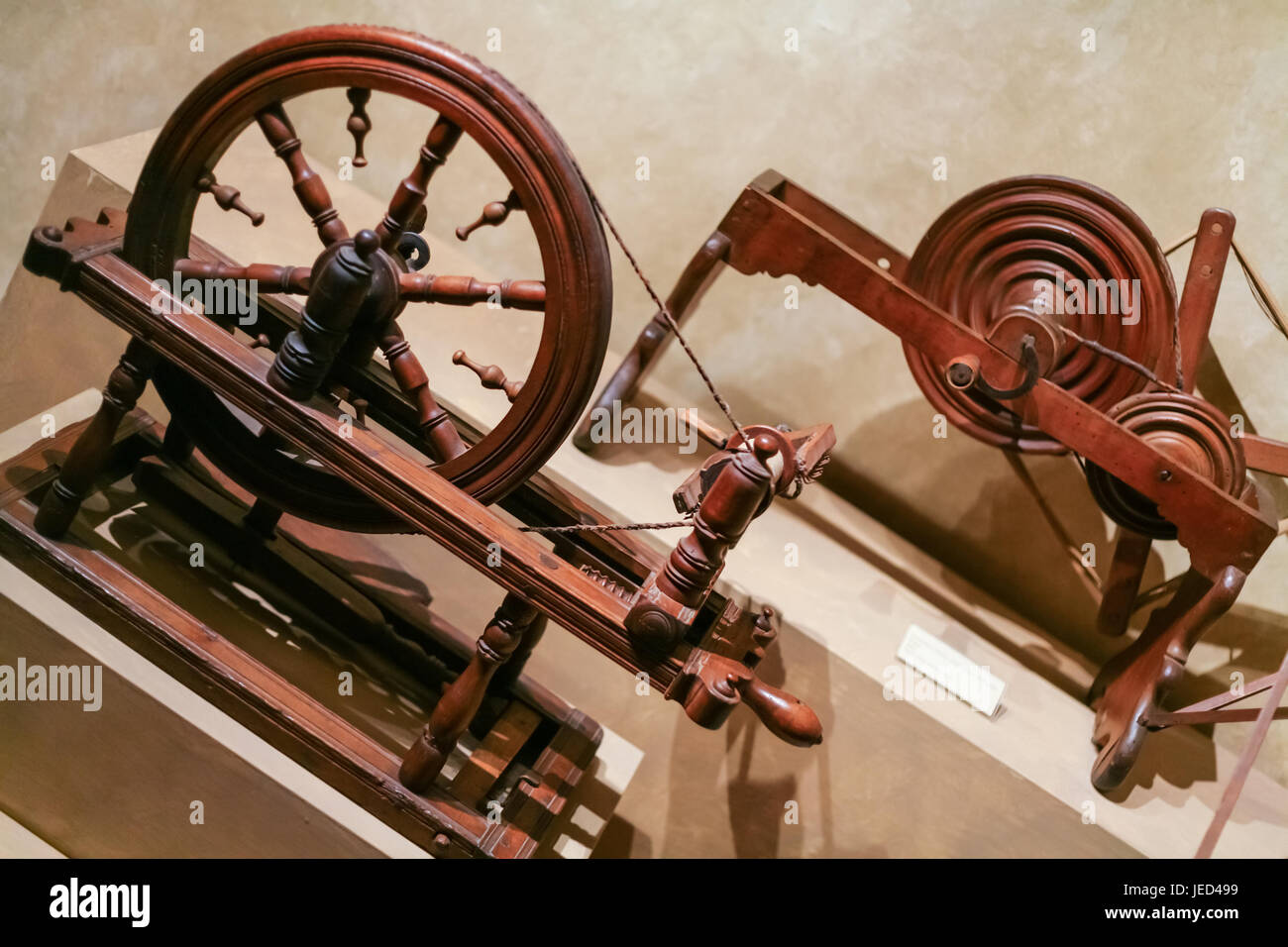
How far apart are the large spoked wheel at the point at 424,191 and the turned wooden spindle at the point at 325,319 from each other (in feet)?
0.15

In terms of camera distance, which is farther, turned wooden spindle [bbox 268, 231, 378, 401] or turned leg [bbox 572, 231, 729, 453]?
turned leg [bbox 572, 231, 729, 453]

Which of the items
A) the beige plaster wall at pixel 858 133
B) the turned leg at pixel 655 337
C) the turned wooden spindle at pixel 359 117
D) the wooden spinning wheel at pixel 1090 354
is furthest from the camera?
the beige plaster wall at pixel 858 133

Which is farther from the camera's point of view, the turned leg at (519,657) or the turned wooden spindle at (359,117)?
the turned leg at (519,657)

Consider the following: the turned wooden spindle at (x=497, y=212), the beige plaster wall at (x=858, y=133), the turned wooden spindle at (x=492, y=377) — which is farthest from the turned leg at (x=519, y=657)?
the beige plaster wall at (x=858, y=133)

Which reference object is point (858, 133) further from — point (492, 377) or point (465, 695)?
point (465, 695)

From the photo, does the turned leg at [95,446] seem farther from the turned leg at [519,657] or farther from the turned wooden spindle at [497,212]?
the turned leg at [519,657]

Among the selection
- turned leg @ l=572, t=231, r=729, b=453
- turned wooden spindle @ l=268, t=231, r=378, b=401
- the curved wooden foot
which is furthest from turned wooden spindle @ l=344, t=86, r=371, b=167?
the curved wooden foot

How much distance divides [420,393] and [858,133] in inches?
58.9

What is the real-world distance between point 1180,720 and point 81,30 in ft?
A: 9.96

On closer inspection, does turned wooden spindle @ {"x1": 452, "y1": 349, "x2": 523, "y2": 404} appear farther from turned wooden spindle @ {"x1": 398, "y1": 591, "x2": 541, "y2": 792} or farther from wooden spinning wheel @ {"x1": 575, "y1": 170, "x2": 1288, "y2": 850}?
wooden spinning wheel @ {"x1": 575, "y1": 170, "x2": 1288, "y2": 850}

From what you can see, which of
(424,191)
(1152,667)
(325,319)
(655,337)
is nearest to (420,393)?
(325,319)

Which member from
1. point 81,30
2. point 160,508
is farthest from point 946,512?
point 81,30

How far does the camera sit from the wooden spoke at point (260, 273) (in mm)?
1896

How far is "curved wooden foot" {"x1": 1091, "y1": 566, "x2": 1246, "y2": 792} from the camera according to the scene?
2.31 metres
